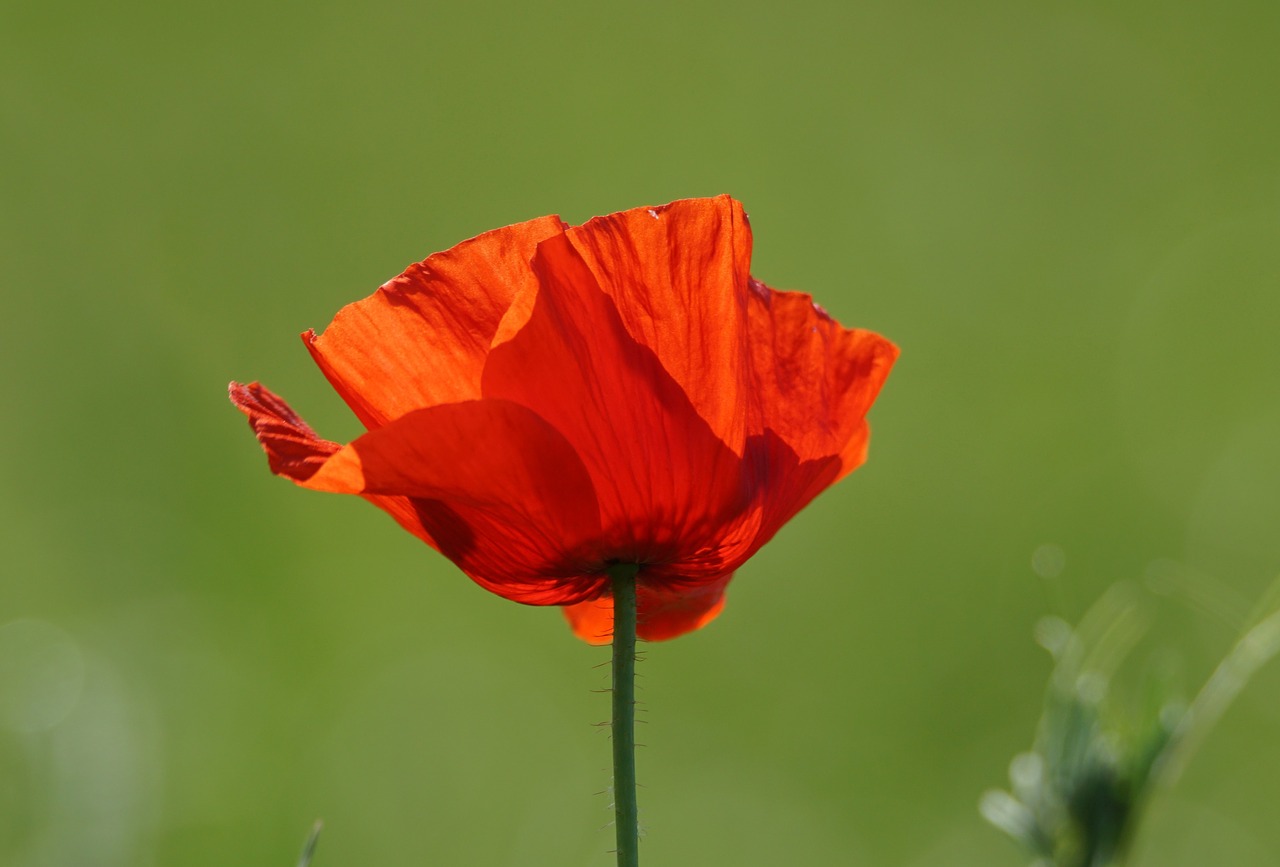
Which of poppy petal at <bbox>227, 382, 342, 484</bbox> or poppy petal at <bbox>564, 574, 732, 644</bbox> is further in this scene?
poppy petal at <bbox>564, 574, 732, 644</bbox>

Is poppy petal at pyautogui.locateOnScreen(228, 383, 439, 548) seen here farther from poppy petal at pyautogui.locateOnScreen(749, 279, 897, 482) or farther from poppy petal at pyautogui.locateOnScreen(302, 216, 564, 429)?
poppy petal at pyautogui.locateOnScreen(749, 279, 897, 482)

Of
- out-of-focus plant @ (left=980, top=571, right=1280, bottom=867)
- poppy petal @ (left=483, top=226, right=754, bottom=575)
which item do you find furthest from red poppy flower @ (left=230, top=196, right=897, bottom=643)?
out-of-focus plant @ (left=980, top=571, right=1280, bottom=867)

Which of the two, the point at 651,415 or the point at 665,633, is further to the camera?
the point at 665,633

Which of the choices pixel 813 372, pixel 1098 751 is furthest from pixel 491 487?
pixel 1098 751

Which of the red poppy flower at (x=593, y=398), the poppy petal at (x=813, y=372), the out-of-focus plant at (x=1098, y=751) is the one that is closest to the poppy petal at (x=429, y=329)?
the red poppy flower at (x=593, y=398)

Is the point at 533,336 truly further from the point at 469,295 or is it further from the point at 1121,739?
the point at 1121,739

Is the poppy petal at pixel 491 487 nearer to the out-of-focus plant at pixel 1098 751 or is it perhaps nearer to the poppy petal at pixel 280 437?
the poppy petal at pixel 280 437

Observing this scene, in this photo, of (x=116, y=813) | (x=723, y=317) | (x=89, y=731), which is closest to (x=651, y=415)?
(x=723, y=317)

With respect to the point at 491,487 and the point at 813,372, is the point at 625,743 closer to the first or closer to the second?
the point at 491,487
